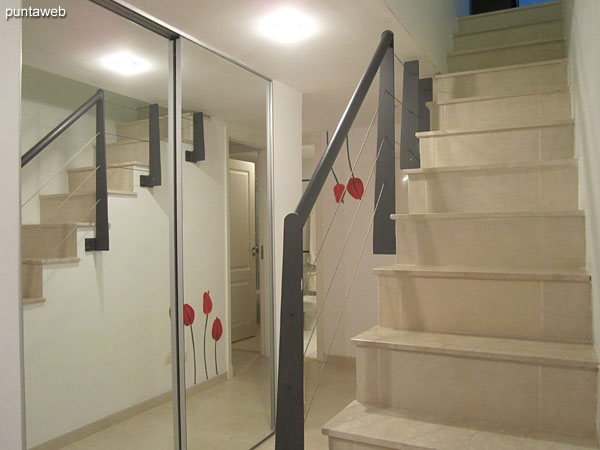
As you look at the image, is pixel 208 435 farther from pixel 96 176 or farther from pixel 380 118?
pixel 380 118

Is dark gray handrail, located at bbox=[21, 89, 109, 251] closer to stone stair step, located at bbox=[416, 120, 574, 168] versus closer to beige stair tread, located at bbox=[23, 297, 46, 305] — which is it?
beige stair tread, located at bbox=[23, 297, 46, 305]

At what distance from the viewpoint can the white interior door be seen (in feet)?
9.05

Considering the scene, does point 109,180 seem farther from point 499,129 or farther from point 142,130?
point 499,129

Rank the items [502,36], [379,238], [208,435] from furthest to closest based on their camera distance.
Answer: [502,36] → [208,435] → [379,238]

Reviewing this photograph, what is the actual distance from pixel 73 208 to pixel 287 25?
1187mm

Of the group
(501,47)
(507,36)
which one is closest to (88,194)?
(501,47)

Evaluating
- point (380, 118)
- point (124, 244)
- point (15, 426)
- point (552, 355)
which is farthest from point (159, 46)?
point (552, 355)

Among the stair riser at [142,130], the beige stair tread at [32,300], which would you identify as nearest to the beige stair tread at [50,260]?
the beige stair tread at [32,300]

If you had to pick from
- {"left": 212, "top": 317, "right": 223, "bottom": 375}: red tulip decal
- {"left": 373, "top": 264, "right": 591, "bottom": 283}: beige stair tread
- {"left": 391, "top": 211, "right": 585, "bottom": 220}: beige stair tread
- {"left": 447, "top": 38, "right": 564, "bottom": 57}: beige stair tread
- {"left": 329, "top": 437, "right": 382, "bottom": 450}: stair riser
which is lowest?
{"left": 329, "top": 437, "right": 382, "bottom": 450}: stair riser

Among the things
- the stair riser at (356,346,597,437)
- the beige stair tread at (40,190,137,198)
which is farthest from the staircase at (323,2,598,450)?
the beige stair tread at (40,190,137,198)

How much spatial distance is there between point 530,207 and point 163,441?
6.32 feet

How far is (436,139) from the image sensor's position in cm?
253

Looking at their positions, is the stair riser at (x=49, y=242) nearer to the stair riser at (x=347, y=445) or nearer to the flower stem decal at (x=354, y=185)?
the stair riser at (x=347, y=445)

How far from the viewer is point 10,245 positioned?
147cm
